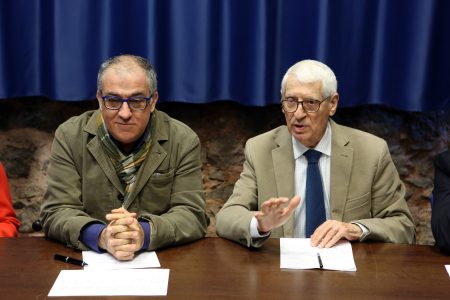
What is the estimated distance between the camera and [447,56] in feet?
11.0

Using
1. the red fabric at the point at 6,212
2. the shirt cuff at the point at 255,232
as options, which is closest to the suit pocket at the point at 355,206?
the shirt cuff at the point at 255,232

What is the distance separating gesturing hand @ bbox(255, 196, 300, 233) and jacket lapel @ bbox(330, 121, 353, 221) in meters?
0.54

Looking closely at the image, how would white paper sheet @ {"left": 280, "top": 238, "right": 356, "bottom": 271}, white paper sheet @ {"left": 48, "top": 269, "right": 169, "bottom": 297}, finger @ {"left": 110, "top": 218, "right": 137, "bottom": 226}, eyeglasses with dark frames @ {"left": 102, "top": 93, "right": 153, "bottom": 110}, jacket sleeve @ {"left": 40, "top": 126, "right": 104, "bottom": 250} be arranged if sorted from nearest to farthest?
white paper sheet @ {"left": 48, "top": 269, "right": 169, "bottom": 297}
white paper sheet @ {"left": 280, "top": 238, "right": 356, "bottom": 271}
finger @ {"left": 110, "top": 218, "right": 137, "bottom": 226}
jacket sleeve @ {"left": 40, "top": 126, "right": 104, "bottom": 250}
eyeglasses with dark frames @ {"left": 102, "top": 93, "right": 153, "bottom": 110}

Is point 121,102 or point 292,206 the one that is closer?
point 292,206

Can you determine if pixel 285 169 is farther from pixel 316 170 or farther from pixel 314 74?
pixel 314 74

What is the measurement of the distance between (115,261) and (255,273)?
1.59 feet

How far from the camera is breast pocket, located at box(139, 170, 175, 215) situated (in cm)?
263

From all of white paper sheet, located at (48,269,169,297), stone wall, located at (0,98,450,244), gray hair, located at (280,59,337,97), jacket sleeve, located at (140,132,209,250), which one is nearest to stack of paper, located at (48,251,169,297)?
white paper sheet, located at (48,269,169,297)

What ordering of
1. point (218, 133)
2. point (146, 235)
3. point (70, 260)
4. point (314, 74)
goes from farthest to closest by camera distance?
point (218, 133)
point (314, 74)
point (146, 235)
point (70, 260)

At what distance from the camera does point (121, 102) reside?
2461mm

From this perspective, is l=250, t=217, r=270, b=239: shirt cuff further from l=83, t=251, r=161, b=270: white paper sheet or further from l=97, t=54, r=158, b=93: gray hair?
l=97, t=54, r=158, b=93: gray hair

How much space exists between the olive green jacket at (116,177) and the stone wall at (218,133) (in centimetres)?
83

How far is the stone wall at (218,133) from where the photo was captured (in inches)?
139

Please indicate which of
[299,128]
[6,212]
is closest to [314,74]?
[299,128]
